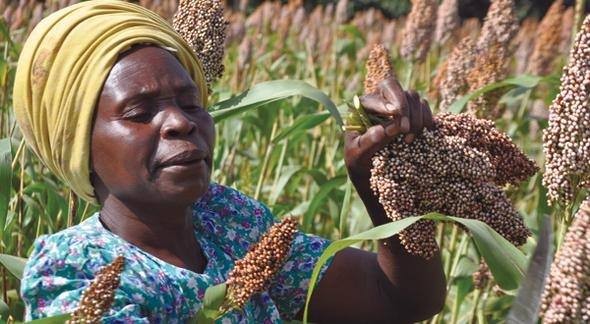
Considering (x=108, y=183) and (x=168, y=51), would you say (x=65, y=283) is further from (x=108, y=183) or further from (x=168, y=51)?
(x=168, y=51)

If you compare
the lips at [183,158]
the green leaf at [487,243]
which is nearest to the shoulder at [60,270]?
the lips at [183,158]

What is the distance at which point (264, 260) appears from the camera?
191 cm

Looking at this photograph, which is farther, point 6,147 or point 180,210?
point 6,147

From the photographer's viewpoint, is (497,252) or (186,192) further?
(186,192)

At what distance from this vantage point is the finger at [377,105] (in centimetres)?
219

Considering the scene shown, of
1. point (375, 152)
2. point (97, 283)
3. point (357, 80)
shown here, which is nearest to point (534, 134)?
point (357, 80)

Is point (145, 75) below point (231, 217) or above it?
above

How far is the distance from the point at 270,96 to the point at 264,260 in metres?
1.05

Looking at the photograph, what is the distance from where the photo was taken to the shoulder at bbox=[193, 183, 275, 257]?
108 inches

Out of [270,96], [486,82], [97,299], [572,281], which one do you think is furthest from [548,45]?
[572,281]

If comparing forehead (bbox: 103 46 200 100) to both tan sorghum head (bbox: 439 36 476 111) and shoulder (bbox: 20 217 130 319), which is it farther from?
tan sorghum head (bbox: 439 36 476 111)

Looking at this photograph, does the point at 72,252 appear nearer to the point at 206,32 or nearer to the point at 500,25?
the point at 206,32

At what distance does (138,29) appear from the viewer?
2.53 meters

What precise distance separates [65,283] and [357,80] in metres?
4.43
